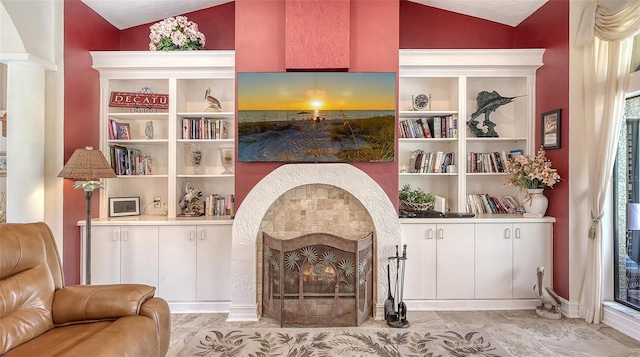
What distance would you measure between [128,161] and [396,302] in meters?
3.16

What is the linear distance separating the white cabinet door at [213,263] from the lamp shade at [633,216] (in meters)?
3.54

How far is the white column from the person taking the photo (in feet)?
9.75

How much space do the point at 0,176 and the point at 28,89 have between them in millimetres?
1348

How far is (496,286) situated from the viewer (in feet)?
11.3

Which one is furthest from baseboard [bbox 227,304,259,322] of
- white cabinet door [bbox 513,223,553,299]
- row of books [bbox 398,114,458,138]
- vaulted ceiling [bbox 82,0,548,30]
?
vaulted ceiling [bbox 82,0,548,30]

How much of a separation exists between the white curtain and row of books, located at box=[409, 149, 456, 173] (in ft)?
4.07

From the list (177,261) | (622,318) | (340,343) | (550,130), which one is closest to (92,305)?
(177,261)

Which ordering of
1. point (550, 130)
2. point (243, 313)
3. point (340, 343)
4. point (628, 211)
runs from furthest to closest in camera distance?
point (550, 130), point (243, 313), point (628, 211), point (340, 343)

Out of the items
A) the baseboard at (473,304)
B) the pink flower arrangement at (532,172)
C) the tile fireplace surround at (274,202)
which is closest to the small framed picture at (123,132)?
the tile fireplace surround at (274,202)

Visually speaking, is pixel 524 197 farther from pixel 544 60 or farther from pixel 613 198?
pixel 544 60

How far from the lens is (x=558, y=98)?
11.2 ft

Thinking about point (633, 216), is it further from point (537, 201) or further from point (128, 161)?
point (128, 161)

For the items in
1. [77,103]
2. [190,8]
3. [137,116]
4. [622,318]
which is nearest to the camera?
[622,318]

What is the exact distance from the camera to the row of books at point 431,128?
12.6 feet
